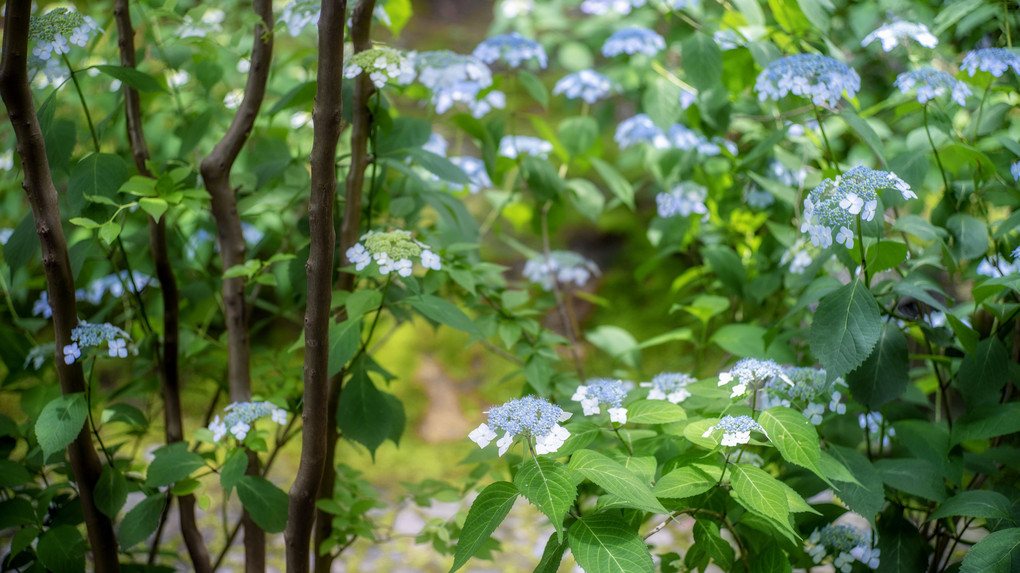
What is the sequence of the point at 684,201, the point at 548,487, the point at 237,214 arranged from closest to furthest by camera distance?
1. the point at 548,487
2. the point at 237,214
3. the point at 684,201

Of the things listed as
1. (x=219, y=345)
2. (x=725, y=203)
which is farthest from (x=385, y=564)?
(x=725, y=203)

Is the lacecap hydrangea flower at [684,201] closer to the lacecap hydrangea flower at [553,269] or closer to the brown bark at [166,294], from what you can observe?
the lacecap hydrangea flower at [553,269]

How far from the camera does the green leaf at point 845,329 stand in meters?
0.80

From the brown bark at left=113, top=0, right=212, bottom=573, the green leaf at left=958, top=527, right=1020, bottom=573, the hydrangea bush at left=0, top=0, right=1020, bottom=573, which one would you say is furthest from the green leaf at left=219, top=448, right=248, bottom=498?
the green leaf at left=958, top=527, right=1020, bottom=573

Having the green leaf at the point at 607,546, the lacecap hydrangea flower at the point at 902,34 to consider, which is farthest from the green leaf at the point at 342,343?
the lacecap hydrangea flower at the point at 902,34

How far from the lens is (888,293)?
0.92 meters

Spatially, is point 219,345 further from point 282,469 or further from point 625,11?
point 625,11

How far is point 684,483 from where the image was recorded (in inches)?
28.8

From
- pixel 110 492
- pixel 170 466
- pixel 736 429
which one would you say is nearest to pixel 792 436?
pixel 736 429

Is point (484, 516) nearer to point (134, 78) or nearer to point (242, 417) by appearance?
point (242, 417)

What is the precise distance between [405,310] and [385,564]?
0.74 m

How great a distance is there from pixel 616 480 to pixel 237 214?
2.27 feet

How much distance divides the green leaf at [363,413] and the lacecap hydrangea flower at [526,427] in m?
0.32

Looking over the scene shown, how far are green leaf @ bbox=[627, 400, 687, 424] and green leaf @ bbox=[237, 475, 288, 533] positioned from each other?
473mm
